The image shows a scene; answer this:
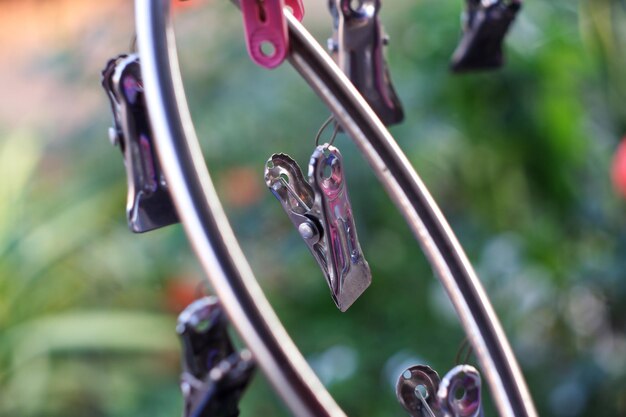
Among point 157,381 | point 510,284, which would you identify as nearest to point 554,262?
point 510,284

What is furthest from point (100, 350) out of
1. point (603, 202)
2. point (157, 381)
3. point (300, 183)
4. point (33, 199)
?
point (300, 183)

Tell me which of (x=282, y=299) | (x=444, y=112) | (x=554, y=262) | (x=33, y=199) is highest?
(x=33, y=199)

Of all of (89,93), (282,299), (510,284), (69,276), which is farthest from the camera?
→ (89,93)

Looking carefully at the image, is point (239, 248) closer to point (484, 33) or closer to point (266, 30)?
point (266, 30)

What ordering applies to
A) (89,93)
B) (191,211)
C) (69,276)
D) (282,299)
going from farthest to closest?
(89,93), (69,276), (282,299), (191,211)

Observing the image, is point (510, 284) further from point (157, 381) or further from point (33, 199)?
point (33, 199)

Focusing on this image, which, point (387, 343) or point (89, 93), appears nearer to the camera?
point (387, 343)

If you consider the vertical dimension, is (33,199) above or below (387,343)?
above
